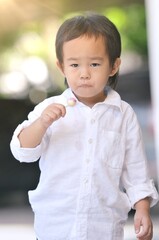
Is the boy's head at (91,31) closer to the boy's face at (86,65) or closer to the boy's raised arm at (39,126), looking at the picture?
the boy's face at (86,65)

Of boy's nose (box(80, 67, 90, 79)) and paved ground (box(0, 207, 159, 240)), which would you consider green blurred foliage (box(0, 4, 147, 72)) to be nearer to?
paved ground (box(0, 207, 159, 240))

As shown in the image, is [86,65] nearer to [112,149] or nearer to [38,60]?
[112,149]

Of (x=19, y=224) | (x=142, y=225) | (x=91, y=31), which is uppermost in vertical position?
(x=91, y=31)

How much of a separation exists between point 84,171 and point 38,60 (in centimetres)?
245

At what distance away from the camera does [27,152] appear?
5.10 feet

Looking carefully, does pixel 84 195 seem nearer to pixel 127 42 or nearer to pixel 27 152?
pixel 27 152

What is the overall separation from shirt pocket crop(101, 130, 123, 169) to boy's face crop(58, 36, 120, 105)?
115 millimetres

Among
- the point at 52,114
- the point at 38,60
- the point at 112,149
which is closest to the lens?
the point at 52,114

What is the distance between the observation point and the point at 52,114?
1.50m

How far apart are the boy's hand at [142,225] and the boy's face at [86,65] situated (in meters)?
0.34

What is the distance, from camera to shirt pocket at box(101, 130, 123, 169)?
1.60 metres

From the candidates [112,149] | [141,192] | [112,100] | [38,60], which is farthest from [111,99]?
[38,60]

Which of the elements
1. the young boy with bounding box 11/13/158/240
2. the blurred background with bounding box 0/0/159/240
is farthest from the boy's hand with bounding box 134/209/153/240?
the blurred background with bounding box 0/0/159/240

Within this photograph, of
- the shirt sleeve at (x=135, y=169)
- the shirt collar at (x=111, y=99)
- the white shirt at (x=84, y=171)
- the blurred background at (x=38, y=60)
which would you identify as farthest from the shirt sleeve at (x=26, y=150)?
the blurred background at (x=38, y=60)
